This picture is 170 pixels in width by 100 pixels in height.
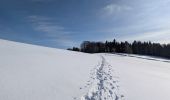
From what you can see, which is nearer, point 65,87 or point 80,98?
point 80,98

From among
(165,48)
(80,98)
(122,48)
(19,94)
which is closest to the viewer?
(19,94)

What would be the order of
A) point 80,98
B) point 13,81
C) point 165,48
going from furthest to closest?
point 165,48 → point 13,81 → point 80,98

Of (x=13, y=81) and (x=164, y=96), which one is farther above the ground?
(x=13, y=81)

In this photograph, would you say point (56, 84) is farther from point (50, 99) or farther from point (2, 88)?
point (2, 88)

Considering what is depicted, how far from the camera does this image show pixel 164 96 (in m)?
6.95

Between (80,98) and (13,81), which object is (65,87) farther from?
(13,81)

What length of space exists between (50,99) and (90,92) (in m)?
1.85

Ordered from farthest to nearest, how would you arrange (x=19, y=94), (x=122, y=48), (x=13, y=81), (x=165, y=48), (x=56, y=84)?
(x=122, y=48)
(x=165, y=48)
(x=56, y=84)
(x=13, y=81)
(x=19, y=94)

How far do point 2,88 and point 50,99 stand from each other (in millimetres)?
1737

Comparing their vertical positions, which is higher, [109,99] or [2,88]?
[2,88]

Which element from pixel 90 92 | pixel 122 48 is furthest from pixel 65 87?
pixel 122 48

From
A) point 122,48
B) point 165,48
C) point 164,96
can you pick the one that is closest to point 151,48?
point 165,48

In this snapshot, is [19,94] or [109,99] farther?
[109,99]

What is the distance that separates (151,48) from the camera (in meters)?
93.4
